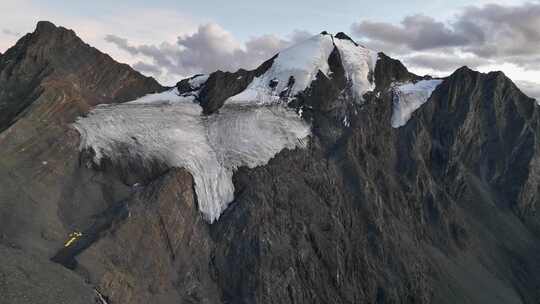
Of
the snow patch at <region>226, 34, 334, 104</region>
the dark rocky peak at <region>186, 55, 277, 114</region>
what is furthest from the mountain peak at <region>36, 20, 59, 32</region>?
the snow patch at <region>226, 34, 334, 104</region>

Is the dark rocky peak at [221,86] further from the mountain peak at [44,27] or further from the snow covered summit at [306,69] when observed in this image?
the mountain peak at [44,27]

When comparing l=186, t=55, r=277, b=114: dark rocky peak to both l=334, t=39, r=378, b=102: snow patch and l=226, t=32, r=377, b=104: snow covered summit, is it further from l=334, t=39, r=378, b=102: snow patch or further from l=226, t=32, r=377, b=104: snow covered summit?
l=334, t=39, r=378, b=102: snow patch

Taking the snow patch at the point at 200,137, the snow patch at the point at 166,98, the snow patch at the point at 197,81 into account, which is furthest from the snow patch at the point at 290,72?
the snow patch at the point at 197,81

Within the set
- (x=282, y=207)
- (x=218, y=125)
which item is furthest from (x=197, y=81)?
(x=282, y=207)

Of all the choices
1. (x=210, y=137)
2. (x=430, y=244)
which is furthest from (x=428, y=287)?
(x=210, y=137)

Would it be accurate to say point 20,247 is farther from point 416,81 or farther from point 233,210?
point 416,81

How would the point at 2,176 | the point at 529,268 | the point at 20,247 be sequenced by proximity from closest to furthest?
the point at 20,247, the point at 2,176, the point at 529,268

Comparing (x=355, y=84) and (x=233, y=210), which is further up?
(x=355, y=84)

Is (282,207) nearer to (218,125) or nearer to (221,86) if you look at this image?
(218,125)
